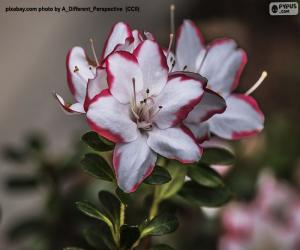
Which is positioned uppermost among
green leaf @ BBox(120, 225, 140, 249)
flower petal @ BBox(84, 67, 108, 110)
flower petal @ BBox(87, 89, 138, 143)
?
flower petal @ BBox(84, 67, 108, 110)

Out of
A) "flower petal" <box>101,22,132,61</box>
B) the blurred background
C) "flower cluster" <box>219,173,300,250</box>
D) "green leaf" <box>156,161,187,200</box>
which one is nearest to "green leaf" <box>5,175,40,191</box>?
the blurred background

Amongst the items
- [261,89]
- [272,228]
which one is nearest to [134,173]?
[272,228]

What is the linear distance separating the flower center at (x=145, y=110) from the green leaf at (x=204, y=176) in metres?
0.13

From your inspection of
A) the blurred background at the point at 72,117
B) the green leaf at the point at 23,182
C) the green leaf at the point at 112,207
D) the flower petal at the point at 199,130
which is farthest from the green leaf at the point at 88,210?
the green leaf at the point at 23,182

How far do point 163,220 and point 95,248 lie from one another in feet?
0.40

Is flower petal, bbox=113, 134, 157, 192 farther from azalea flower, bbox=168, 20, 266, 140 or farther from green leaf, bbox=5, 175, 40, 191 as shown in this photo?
green leaf, bbox=5, 175, 40, 191

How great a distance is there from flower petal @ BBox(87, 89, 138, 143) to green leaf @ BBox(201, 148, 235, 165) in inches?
6.1

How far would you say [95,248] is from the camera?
746mm

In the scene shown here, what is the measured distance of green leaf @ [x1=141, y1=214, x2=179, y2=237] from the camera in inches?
25.8

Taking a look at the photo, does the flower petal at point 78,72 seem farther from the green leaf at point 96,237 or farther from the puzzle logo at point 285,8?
the puzzle logo at point 285,8

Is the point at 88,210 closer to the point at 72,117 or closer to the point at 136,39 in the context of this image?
the point at 136,39

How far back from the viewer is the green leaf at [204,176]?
754 millimetres

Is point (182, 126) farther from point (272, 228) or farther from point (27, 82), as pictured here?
point (27, 82)

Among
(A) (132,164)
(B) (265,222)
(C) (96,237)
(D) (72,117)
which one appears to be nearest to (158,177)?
(A) (132,164)
